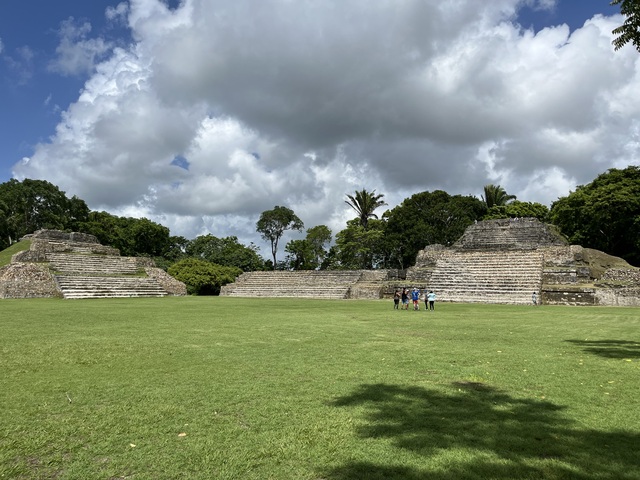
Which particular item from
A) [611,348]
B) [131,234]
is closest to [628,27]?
[611,348]

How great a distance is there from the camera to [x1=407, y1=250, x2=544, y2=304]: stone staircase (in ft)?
76.5

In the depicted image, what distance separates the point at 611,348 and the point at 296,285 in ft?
85.1

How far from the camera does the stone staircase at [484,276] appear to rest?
23.3 metres

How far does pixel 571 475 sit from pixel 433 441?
92 cm

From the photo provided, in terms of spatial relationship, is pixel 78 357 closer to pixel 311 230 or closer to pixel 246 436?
pixel 246 436

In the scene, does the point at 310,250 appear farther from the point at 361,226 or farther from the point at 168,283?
the point at 168,283

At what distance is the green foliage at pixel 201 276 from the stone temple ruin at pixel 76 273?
2489mm

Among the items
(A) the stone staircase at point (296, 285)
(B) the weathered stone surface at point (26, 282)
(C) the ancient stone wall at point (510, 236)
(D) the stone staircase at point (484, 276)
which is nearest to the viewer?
(D) the stone staircase at point (484, 276)

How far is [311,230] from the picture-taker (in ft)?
182

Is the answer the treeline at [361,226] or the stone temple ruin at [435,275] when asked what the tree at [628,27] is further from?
the treeline at [361,226]

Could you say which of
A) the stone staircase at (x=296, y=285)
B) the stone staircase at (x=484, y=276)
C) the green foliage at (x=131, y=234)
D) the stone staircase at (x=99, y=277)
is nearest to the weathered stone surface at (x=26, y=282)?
the stone staircase at (x=99, y=277)

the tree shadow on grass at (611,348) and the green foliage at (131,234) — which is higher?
the green foliage at (131,234)

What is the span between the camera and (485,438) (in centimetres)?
347

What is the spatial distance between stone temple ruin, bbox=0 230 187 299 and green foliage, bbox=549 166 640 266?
106ft
